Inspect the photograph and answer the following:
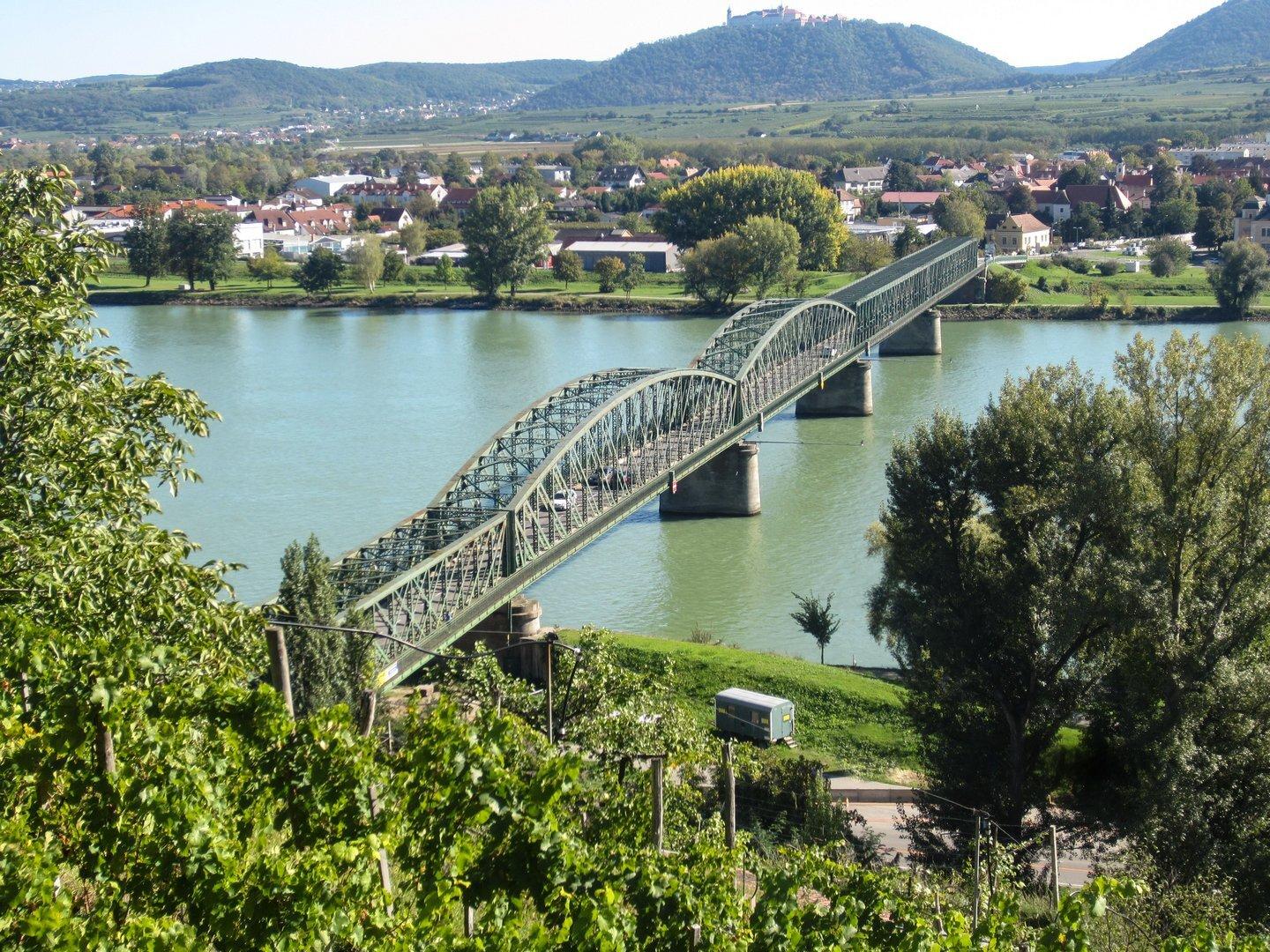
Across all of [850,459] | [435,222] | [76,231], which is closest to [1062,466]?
[76,231]

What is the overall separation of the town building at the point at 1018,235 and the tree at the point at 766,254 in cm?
1434

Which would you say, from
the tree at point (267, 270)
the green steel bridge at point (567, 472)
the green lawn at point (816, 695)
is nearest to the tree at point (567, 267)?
the tree at point (267, 270)

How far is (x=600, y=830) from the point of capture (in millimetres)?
6934

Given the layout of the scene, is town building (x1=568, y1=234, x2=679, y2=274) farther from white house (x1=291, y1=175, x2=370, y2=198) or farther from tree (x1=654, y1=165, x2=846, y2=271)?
white house (x1=291, y1=175, x2=370, y2=198)

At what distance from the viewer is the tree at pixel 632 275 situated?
5175cm

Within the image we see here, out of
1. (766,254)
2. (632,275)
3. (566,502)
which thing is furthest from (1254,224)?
(566,502)

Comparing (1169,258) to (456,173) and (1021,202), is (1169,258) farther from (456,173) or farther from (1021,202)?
(456,173)

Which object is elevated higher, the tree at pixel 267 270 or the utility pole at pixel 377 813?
the utility pole at pixel 377 813

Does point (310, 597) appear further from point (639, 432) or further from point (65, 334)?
point (639, 432)

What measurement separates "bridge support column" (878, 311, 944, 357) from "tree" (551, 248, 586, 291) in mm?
16356

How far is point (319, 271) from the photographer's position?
52.2 m

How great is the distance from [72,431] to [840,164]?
3667 inches

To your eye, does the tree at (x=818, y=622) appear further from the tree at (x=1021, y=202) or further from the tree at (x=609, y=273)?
the tree at (x=1021, y=202)

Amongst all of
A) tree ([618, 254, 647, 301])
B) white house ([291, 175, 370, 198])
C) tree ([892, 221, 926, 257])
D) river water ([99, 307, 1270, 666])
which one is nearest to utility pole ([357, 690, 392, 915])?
river water ([99, 307, 1270, 666])
